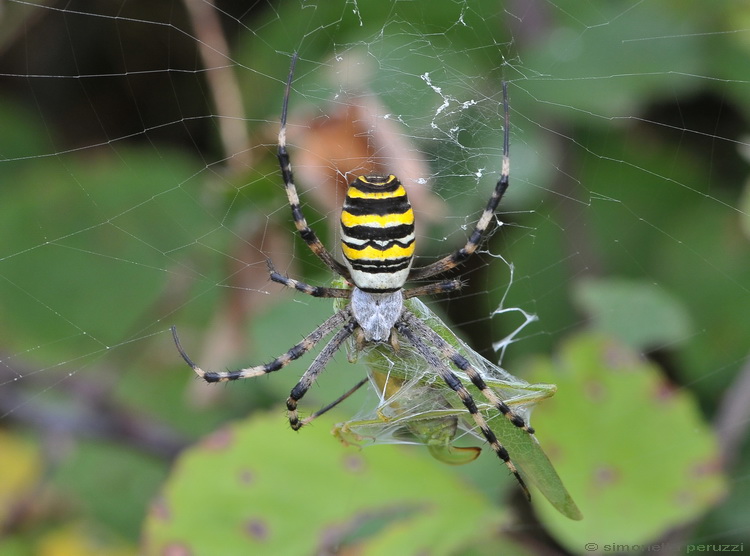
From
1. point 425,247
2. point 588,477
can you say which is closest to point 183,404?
point 425,247

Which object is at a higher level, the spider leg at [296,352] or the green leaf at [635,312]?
the green leaf at [635,312]

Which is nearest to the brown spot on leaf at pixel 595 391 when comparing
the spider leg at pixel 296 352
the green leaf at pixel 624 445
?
the green leaf at pixel 624 445

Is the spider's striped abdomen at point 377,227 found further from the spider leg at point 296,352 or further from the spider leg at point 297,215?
the spider leg at point 296,352

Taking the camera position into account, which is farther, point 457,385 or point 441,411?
point 457,385

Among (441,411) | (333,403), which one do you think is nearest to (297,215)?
(333,403)

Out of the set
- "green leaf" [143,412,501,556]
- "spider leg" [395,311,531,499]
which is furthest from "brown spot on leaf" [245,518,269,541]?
"spider leg" [395,311,531,499]

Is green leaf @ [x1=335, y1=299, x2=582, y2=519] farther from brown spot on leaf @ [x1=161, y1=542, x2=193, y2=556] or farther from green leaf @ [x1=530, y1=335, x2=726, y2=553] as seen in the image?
brown spot on leaf @ [x1=161, y1=542, x2=193, y2=556]

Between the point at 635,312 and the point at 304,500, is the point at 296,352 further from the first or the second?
the point at 635,312
